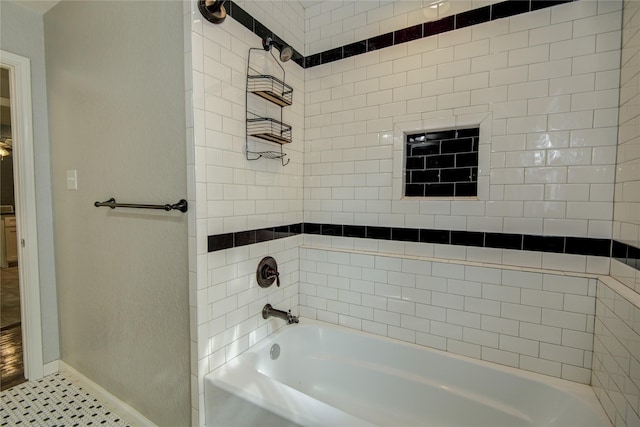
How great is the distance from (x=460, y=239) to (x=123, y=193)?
77.2 inches

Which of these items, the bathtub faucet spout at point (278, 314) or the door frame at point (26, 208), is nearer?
the bathtub faucet spout at point (278, 314)

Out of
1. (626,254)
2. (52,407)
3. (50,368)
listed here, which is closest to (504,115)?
(626,254)

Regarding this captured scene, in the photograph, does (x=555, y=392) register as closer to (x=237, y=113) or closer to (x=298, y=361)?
(x=298, y=361)

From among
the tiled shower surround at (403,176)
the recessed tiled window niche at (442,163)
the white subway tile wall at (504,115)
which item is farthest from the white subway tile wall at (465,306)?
the recessed tiled window niche at (442,163)

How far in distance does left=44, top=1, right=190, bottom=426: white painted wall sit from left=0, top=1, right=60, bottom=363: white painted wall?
60 mm

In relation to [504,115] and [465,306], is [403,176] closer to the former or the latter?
[504,115]

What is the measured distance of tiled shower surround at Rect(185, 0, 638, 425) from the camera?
4.40 ft

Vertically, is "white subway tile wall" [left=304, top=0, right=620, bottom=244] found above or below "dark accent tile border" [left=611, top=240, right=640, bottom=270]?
above

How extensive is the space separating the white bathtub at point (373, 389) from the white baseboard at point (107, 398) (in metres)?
0.57

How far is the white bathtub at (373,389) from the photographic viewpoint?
48.4 inches

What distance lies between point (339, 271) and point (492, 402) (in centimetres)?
109

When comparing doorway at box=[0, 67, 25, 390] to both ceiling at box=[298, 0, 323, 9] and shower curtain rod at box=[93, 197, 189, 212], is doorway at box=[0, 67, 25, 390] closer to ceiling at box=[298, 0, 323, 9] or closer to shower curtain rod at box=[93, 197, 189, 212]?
shower curtain rod at box=[93, 197, 189, 212]

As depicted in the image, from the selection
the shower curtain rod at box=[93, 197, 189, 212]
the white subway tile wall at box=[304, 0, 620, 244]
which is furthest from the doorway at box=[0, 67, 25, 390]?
the white subway tile wall at box=[304, 0, 620, 244]

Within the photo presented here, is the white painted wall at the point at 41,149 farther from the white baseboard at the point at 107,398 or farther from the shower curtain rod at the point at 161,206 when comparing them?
the shower curtain rod at the point at 161,206
